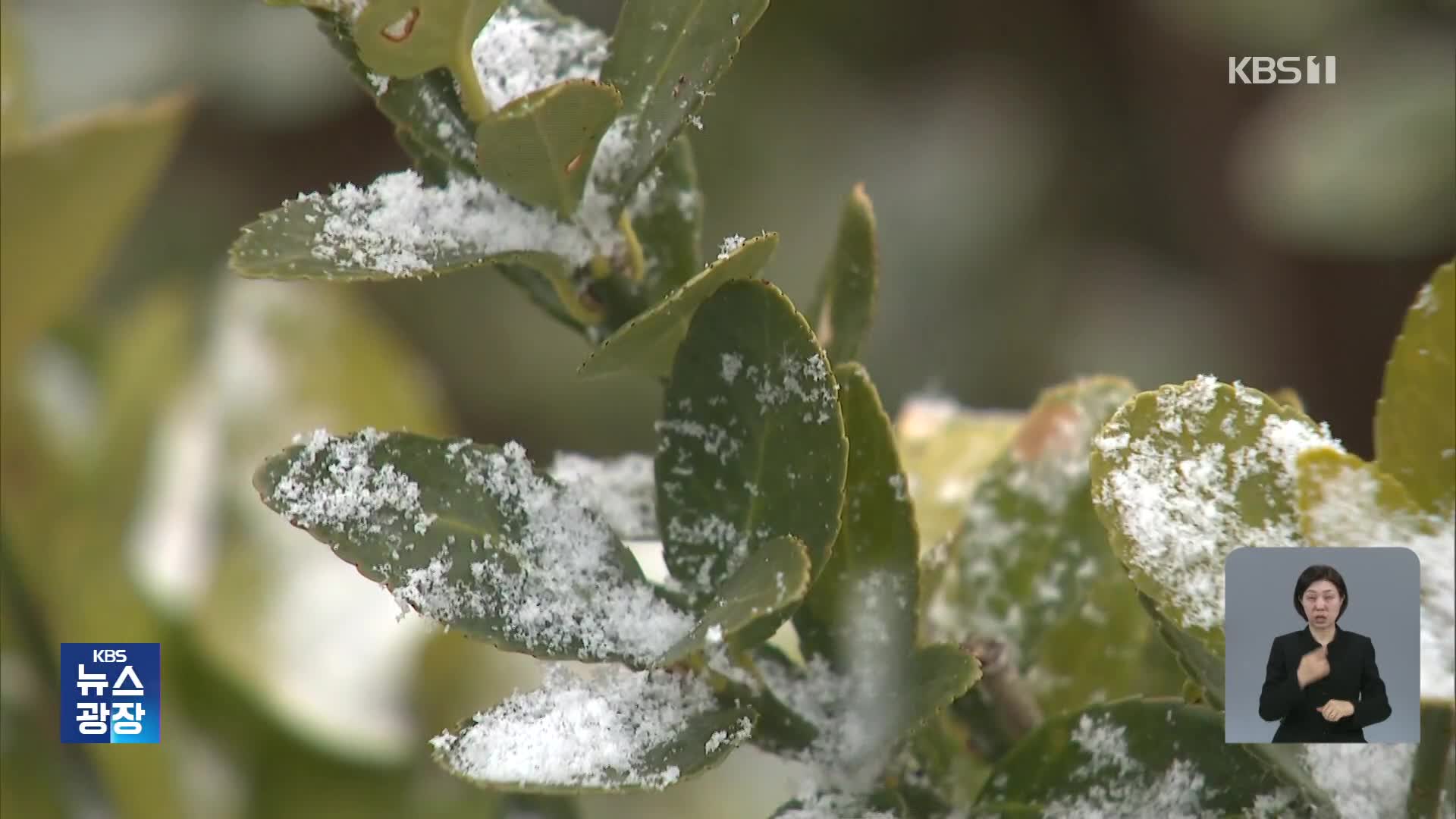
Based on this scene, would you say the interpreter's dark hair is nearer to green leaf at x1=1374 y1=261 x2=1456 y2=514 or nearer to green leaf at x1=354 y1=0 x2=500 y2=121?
green leaf at x1=1374 y1=261 x2=1456 y2=514

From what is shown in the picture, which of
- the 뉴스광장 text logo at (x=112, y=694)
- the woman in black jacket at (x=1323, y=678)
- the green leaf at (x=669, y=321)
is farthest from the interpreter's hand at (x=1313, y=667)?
the 뉴스광장 text logo at (x=112, y=694)

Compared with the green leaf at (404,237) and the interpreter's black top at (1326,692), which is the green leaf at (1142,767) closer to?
the interpreter's black top at (1326,692)

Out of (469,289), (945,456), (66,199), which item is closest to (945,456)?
(945,456)

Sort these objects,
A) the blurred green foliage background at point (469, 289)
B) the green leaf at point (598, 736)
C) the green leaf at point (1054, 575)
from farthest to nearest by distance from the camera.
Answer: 1. the blurred green foliage background at point (469, 289)
2. the green leaf at point (1054, 575)
3. the green leaf at point (598, 736)

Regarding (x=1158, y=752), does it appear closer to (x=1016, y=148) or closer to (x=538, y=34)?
(x=538, y=34)

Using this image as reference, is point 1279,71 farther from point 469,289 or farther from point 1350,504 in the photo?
point 469,289

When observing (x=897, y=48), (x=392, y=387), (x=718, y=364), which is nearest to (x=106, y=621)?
(x=392, y=387)
